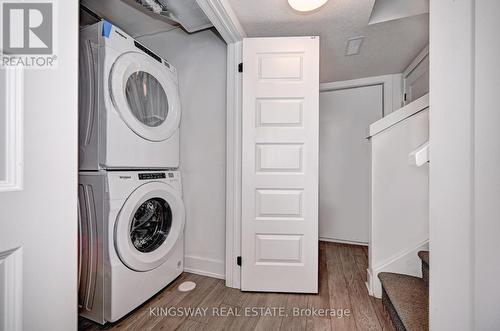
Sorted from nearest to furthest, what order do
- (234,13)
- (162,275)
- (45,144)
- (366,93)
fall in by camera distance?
(45,144), (234,13), (162,275), (366,93)

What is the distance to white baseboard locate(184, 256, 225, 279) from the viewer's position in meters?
2.04

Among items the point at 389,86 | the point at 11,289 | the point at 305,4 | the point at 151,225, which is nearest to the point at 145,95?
the point at 151,225

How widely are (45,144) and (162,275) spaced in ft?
4.80

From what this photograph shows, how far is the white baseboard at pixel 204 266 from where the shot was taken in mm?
2039

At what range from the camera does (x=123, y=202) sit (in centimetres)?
141

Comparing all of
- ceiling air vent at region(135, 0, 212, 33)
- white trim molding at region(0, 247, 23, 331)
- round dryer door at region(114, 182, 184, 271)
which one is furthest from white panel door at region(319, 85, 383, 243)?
white trim molding at region(0, 247, 23, 331)

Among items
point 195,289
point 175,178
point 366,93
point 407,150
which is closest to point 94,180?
point 175,178

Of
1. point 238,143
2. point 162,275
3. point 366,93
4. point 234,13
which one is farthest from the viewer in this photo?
point 366,93

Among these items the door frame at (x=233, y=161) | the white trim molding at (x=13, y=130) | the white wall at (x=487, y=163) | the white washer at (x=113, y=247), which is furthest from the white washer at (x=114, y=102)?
the white wall at (x=487, y=163)

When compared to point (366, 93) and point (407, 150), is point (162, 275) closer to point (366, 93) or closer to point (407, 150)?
point (407, 150)

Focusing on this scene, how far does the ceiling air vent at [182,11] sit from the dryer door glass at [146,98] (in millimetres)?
472

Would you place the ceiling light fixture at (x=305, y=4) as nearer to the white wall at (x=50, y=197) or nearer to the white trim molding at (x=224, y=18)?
the white trim molding at (x=224, y=18)

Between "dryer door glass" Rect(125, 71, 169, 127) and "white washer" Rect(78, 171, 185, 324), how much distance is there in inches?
15.9

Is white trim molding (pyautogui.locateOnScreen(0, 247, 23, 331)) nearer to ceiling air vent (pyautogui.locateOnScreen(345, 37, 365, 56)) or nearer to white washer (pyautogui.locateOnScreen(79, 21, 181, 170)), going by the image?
white washer (pyautogui.locateOnScreen(79, 21, 181, 170))
